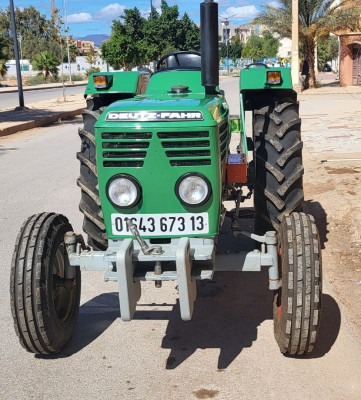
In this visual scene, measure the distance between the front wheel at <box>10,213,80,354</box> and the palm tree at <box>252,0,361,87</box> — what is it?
3104 centimetres

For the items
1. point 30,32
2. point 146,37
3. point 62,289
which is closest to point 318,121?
point 62,289

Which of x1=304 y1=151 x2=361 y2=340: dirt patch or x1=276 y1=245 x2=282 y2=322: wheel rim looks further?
x1=304 y1=151 x2=361 y2=340: dirt patch

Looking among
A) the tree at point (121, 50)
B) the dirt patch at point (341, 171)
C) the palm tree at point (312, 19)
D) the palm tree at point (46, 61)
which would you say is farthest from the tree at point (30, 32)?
the dirt patch at point (341, 171)

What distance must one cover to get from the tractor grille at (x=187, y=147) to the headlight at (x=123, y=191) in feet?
0.95

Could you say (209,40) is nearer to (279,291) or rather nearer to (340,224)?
(279,291)

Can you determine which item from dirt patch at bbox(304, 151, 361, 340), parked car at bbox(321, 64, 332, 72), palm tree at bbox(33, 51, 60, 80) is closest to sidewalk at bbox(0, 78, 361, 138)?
dirt patch at bbox(304, 151, 361, 340)

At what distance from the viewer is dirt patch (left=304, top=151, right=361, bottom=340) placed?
216 inches

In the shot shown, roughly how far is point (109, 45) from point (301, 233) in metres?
42.7

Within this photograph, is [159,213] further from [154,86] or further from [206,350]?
[154,86]

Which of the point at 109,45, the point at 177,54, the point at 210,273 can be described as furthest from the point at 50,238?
the point at 109,45

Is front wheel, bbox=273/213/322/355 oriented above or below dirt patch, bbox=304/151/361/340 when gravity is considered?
above

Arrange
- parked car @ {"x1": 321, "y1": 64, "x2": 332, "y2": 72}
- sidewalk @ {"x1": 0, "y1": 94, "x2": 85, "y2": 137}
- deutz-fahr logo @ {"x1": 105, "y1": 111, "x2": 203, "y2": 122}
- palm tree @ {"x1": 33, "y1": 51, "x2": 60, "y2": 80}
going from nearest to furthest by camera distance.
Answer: deutz-fahr logo @ {"x1": 105, "y1": 111, "x2": 203, "y2": 122} → sidewalk @ {"x1": 0, "y1": 94, "x2": 85, "y2": 137} → palm tree @ {"x1": 33, "y1": 51, "x2": 60, "y2": 80} → parked car @ {"x1": 321, "y1": 64, "x2": 332, "y2": 72}

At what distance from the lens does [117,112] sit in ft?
13.4

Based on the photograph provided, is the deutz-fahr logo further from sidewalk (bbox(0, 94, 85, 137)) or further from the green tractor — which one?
sidewalk (bbox(0, 94, 85, 137))
